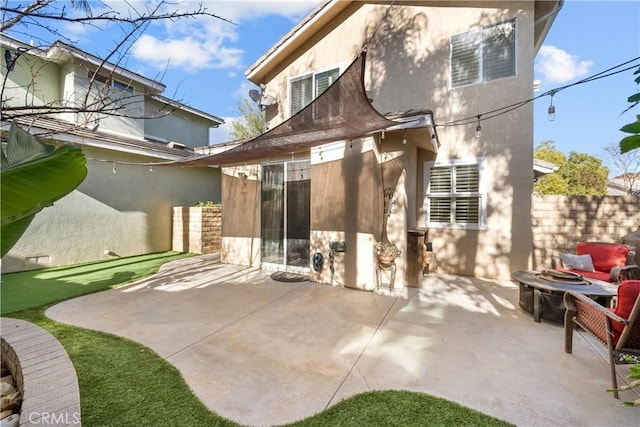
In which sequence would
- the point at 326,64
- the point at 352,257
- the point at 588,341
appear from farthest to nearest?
the point at 326,64 < the point at 352,257 < the point at 588,341

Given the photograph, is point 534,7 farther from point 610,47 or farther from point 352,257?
point 352,257

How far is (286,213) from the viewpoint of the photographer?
8227mm

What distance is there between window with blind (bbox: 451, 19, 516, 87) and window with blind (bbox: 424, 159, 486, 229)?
248 cm

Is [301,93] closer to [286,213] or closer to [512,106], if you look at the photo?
[286,213]

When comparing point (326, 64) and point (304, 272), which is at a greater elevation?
point (326, 64)

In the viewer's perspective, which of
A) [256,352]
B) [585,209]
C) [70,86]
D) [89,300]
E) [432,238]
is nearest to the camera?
[256,352]

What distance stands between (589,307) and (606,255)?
414 cm

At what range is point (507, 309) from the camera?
5473 mm

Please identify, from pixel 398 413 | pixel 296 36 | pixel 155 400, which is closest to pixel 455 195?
pixel 398 413

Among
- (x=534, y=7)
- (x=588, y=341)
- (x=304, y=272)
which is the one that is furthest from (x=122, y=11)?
(x=534, y=7)

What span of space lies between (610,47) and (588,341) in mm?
8168

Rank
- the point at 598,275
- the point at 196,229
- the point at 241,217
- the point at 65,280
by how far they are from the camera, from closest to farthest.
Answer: the point at 598,275, the point at 65,280, the point at 241,217, the point at 196,229

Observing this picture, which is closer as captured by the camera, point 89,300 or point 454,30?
point 89,300

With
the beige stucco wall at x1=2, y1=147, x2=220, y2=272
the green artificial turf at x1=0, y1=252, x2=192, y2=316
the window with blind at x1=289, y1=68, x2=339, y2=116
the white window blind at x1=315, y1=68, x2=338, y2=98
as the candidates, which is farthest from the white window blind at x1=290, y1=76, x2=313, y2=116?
the green artificial turf at x1=0, y1=252, x2=192, y2=316
